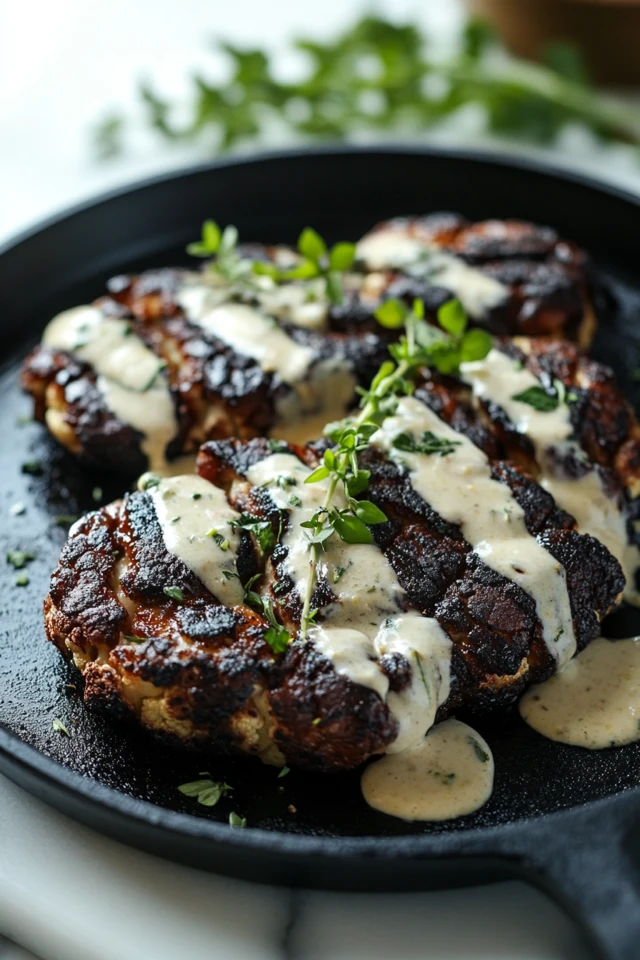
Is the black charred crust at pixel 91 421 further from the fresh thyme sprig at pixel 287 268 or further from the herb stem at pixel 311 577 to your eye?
the herb stem at pixel 311 577

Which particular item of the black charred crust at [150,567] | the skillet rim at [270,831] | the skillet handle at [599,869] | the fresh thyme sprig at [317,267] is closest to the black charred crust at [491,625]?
the skillet rim at [270,831]

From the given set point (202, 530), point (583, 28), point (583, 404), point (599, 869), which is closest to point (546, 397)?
point (583, 404)

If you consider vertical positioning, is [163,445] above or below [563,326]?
above

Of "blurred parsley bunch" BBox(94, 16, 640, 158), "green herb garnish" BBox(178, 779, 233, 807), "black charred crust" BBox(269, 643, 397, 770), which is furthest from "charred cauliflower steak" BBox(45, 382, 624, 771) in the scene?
"blurred parsley bunch" BBox(94, 16, 640, 158)

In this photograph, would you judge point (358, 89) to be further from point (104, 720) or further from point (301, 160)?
point (104, 720)

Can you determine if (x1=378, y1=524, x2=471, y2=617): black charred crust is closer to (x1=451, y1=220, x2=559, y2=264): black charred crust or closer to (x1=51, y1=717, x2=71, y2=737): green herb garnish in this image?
(x1=51, y1=717, x2=71, y2=737): green herb garnish

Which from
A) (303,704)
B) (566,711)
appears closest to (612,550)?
(566,711)
